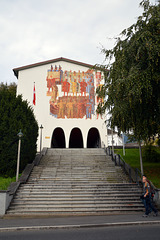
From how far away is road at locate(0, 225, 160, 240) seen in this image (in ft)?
15.4

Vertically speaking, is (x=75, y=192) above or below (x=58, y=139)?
below

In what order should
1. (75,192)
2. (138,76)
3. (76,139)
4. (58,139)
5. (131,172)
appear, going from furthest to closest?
1. (76,139)
2. (58,139)
3. (131,172)
4. (75,192)
5. (138,76)

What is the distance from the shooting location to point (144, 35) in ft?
28.4

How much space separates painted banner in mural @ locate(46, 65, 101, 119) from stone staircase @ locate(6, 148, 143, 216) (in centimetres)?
1219

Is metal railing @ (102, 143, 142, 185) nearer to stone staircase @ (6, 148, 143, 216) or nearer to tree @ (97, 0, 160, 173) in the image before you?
stone staircase @ (6, 148, 143, 216)

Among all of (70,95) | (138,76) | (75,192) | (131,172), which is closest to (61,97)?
(70,95)

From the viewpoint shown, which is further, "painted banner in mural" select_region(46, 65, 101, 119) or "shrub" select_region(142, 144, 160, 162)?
"painted banner in mural" select_region(46, 65, 101, 119)

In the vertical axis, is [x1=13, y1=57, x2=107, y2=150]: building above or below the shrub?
above

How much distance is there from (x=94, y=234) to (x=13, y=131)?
924cm

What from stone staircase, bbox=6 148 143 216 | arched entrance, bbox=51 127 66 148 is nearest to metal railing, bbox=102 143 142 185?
stone staircase, bbox=6 148 143 216

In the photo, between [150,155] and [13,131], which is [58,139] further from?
[13,131]

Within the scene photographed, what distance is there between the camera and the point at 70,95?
25859mm

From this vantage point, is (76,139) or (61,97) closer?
(61,97)

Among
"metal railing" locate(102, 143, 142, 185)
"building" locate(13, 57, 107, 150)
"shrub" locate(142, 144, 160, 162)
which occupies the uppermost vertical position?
"building" locate(13, 57, 107, 150)
